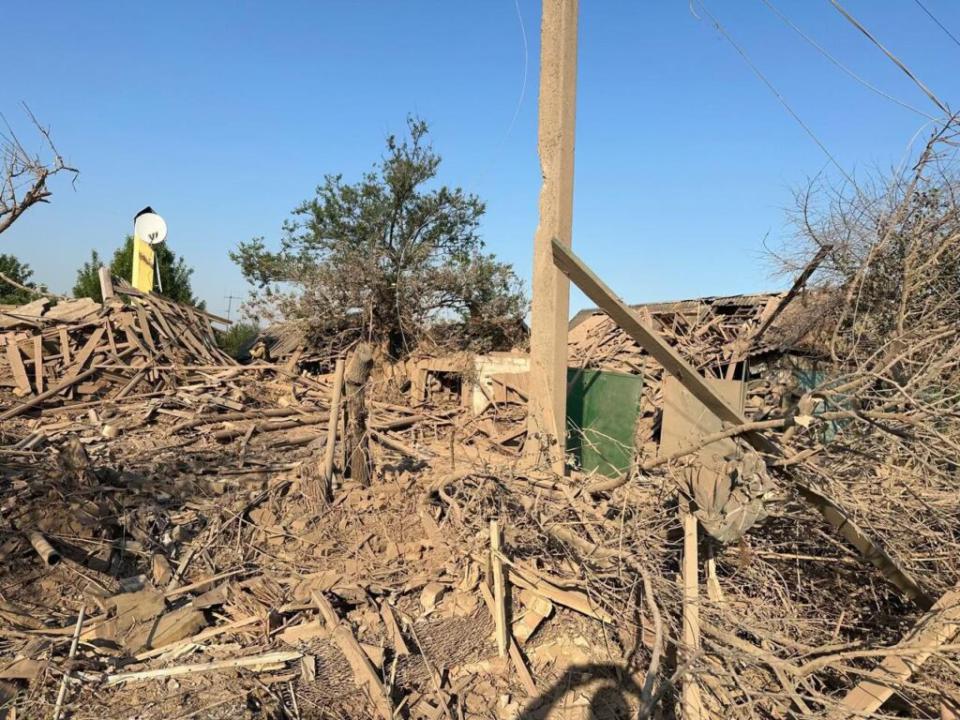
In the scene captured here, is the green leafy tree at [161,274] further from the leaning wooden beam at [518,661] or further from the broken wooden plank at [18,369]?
the leaning wooden beam at [518,661]

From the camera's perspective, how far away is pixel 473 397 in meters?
12.6

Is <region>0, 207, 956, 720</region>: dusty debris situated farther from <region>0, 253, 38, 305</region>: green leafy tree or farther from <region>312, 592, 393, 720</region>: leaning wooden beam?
<region>0, 253, 38, 305</region>: green leafy tree

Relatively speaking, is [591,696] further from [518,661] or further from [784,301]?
[784,301]

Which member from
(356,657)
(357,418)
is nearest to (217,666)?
(356,657)

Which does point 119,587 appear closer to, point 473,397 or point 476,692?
point 476,692

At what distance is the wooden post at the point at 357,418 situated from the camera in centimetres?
574

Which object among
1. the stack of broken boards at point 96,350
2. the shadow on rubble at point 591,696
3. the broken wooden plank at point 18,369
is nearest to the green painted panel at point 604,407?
the shadow on rubble at point 591,696

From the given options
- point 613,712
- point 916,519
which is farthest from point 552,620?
point 916,519

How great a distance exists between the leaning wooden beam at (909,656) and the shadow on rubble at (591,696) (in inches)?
A: 46.9

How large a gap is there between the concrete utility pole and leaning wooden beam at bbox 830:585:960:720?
3.65 meters

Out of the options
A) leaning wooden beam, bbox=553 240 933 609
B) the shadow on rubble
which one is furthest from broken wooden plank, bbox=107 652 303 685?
leaning wooden beam, bbox=553 240 933 609

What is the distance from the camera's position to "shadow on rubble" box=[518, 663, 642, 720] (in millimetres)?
3553

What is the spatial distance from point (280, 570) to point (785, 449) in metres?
3.76

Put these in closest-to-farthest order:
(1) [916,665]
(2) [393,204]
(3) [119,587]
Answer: (1) [916,665]
(3) [119,587]
(2) [393,204]
